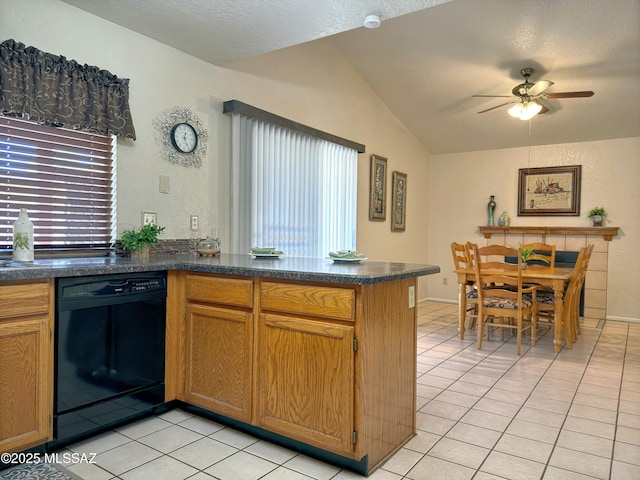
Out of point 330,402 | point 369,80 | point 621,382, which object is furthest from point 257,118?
point 621,382

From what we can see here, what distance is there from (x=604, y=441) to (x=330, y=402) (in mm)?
1531

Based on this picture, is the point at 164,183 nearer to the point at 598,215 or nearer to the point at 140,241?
the point at 140,241

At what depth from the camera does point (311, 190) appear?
4.44 metres

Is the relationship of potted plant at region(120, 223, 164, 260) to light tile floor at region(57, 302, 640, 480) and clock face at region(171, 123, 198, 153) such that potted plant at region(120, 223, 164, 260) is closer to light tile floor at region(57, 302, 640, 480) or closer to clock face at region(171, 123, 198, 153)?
clock face at region(171, 123, 198, 153)

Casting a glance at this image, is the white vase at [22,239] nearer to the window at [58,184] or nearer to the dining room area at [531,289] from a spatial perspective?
the window at [58,184]

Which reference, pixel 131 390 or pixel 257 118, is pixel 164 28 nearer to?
pixel 257 118

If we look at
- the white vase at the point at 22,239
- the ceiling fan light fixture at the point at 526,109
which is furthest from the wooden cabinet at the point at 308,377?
the ceiling fan light fixture at the point at 526,109

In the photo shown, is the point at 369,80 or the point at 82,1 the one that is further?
the point at 369,80

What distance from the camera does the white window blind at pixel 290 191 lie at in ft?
12.0

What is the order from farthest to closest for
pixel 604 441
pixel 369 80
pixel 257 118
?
pixel 369 80
pixel 257 118
pixel 604 441

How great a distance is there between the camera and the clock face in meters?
3.23

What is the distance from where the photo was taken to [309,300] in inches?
82.0

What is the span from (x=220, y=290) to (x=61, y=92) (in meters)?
1.46

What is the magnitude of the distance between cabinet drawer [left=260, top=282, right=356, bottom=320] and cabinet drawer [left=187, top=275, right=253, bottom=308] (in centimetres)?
11
